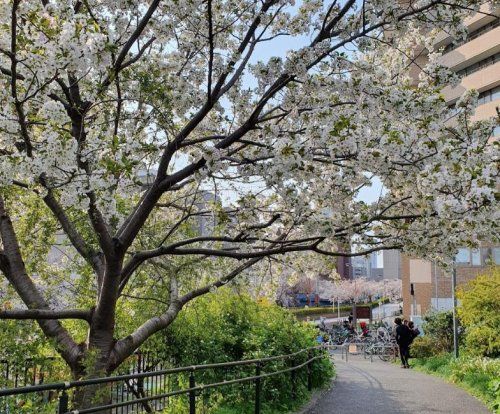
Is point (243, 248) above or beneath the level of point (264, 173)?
beneath

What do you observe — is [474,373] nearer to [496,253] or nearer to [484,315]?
[484,315]

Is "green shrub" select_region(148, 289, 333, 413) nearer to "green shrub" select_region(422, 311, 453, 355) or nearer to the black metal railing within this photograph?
the black metal railing

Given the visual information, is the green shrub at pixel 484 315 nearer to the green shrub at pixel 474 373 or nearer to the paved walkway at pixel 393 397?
the green shrub at pixel 474 373

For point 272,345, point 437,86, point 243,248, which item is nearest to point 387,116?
point 437,86

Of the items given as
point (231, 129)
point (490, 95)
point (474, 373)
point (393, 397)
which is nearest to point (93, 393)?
point (231, 129)

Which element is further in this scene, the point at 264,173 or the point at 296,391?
the point at 296,391

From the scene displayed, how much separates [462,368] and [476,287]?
2.51 meters

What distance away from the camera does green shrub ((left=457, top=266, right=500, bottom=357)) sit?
1452 cm

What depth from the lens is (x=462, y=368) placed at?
13.8 m

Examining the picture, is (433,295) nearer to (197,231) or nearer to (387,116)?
(197,231)

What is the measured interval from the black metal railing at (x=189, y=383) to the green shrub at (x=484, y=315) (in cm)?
401

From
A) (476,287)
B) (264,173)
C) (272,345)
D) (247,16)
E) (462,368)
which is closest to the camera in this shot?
(264,173)

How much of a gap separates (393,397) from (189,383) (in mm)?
6627

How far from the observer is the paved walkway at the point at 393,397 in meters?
10.3
